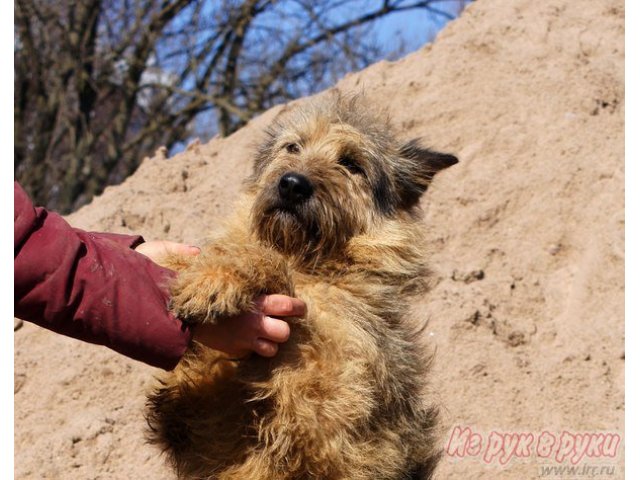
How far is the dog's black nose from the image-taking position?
151 inches

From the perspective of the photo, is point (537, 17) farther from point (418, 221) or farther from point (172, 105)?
point (172, 105)

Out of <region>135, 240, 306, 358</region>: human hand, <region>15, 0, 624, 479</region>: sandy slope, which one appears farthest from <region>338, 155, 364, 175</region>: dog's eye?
<region>135, 240, 306, 358</region>: human hand

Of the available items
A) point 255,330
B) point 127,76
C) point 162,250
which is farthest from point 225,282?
point 127,76

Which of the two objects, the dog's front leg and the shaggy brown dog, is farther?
the shaggy brown dog

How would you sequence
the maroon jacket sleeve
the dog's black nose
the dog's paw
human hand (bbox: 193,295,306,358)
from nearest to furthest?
the maroon jacket sleeve → the dog's paw → human hand (bbox: 193,295,306,358) → the dog's black nose

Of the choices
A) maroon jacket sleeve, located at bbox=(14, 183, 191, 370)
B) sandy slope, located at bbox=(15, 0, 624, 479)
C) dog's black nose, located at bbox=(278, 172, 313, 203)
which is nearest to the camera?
maroon jacket sleeve, located at bbox=(14, 183, 191, 370)

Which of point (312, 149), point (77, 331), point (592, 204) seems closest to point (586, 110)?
point (592, 204)

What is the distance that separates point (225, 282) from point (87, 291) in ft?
1.78

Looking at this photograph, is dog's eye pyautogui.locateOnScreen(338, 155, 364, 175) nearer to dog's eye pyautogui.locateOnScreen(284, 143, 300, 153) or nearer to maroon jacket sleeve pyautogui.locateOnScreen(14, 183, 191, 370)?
dog's eye pyautogui.locateOnScreen(284, 143, 300, 153)

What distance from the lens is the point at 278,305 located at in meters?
3.13

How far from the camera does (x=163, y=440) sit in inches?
142

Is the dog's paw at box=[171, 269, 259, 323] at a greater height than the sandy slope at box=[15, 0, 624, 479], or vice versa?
the dog's paw at box=[171, 269, 259, 323]

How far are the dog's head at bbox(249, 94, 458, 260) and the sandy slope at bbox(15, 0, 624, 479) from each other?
909 millimetres

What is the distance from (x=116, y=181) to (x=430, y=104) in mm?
11362
